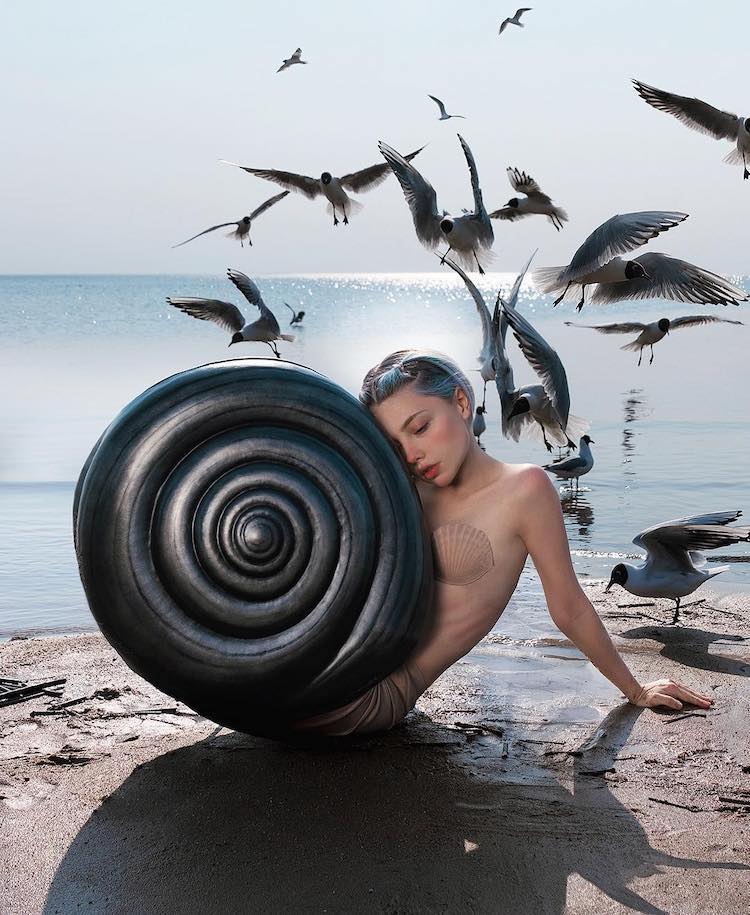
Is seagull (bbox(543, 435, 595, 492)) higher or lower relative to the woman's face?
lower

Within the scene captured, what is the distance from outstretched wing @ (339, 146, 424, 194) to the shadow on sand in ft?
33.7

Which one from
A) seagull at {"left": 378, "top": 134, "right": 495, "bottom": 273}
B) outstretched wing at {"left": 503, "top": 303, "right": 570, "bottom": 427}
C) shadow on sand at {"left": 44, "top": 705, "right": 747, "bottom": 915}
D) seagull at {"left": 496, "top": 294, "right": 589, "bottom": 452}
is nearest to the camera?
shadow on sand at {"left": 44, "top": 705, "right": 747, "bottom": 915}

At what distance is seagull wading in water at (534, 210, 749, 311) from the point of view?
24.2ft

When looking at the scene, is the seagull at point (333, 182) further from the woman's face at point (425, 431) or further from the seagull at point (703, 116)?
the woman's face at point (425, 431)

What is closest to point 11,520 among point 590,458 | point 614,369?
point 590,458

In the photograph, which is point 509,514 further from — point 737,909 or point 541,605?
point 541,605

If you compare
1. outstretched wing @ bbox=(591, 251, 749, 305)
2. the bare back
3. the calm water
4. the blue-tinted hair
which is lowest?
the calm water

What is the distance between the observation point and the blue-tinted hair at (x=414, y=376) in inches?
131

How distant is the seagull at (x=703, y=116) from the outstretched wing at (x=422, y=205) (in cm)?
216

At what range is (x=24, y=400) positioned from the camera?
16625mm

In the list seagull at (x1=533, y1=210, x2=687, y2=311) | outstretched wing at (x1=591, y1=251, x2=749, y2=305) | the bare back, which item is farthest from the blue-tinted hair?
seagull at (x1=533, y1=210, x2=687, y2=311)

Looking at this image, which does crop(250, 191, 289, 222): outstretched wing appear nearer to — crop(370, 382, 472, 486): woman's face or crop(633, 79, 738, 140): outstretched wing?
crop(633, 79, 738, 140): outstretched wing

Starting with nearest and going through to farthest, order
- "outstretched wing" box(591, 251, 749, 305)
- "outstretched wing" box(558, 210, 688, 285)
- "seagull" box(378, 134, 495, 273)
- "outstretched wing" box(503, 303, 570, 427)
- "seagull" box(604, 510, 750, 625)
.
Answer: "seagull" box(604, 510, 750, 625), "outstretched wing" box(503, 303, 570, 427), "outstretched wing" box(591, 251, 749, 305), "outstretched wing" box(558, 210, 688, 285), "seagull" box(378, 134, 495, 273)

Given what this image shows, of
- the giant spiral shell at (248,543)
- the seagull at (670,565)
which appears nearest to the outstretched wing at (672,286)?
the seagull at (670,565)
